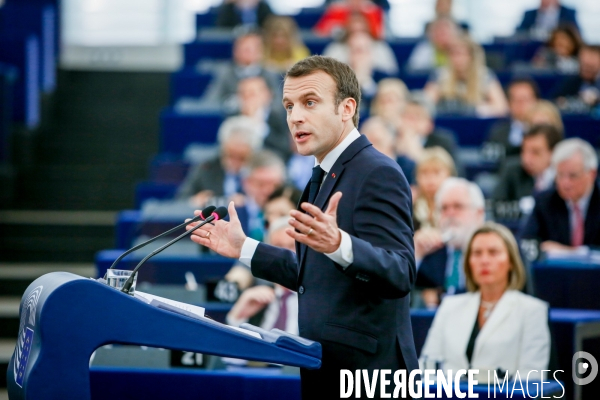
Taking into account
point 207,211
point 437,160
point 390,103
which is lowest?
point 207,211

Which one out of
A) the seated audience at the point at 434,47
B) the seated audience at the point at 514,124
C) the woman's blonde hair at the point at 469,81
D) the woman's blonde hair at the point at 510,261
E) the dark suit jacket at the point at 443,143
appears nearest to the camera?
the woman's blonde hair at the point at 510,261

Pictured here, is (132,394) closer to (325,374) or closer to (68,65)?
(325,374)

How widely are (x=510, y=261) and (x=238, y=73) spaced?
12.7 feet

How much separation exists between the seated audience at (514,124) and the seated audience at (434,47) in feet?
3.93

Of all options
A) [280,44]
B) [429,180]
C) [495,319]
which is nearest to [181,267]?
[429,180]

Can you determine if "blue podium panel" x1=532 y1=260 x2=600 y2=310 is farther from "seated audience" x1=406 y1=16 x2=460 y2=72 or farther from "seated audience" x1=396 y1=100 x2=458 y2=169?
"seated audience" x1=406 y1=16 x2=460 y2=72

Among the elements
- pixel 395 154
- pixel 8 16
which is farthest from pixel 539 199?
pixel 8 16

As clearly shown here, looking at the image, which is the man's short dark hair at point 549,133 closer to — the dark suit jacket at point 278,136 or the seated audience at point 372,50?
the dark suit jacket at point 278,136

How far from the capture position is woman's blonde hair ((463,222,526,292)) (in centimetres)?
370

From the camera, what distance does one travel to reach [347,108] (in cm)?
211

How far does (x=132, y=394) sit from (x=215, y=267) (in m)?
1.61

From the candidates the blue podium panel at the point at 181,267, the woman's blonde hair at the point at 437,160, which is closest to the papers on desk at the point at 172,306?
the blue podium panel at the point at 181,267

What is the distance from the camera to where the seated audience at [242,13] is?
868 cm

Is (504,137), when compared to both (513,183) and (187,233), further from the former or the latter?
(187,233)
